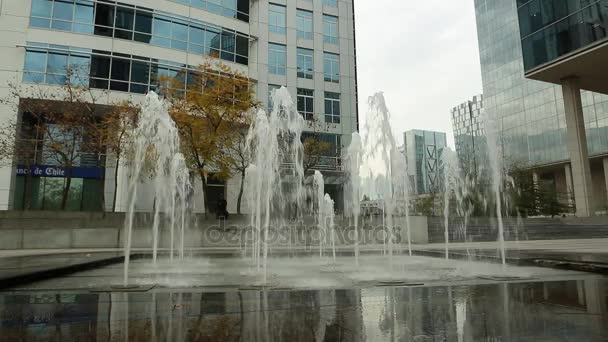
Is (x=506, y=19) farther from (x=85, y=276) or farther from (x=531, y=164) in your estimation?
(x=85, y=276)

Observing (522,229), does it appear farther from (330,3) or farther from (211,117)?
(330,3)

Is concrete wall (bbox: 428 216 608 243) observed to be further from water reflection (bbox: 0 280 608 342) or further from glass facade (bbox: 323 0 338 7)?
glass facade (bbox: 323 0 338 7)

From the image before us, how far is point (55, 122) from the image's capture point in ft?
76.5

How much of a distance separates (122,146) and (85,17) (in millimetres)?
10773

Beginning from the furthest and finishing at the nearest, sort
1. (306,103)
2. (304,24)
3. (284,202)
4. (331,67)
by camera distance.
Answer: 1. (331,67)
2. (304,24)
3. (306,103)
4. (284,202)

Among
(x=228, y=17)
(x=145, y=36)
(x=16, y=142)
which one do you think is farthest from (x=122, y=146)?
(x=228, y=17)

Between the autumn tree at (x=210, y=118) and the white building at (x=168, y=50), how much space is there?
4.16 meters

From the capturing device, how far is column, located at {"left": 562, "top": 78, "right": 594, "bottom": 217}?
29.4 meters

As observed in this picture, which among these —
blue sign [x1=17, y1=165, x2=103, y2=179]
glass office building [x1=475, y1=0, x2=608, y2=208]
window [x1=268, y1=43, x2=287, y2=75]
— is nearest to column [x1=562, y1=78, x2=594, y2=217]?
glass office building [x1=475, y1=0, x2=608, y2=208]

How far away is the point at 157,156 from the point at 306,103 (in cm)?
1916

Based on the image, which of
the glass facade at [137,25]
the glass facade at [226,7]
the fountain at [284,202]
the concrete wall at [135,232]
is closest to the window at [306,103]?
the fountain at [284,202]

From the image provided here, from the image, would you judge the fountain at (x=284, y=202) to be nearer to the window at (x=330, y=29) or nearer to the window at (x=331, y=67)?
the window at (x=331, y=67)

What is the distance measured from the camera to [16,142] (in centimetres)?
2238

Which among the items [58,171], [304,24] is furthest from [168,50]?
[304,24]
